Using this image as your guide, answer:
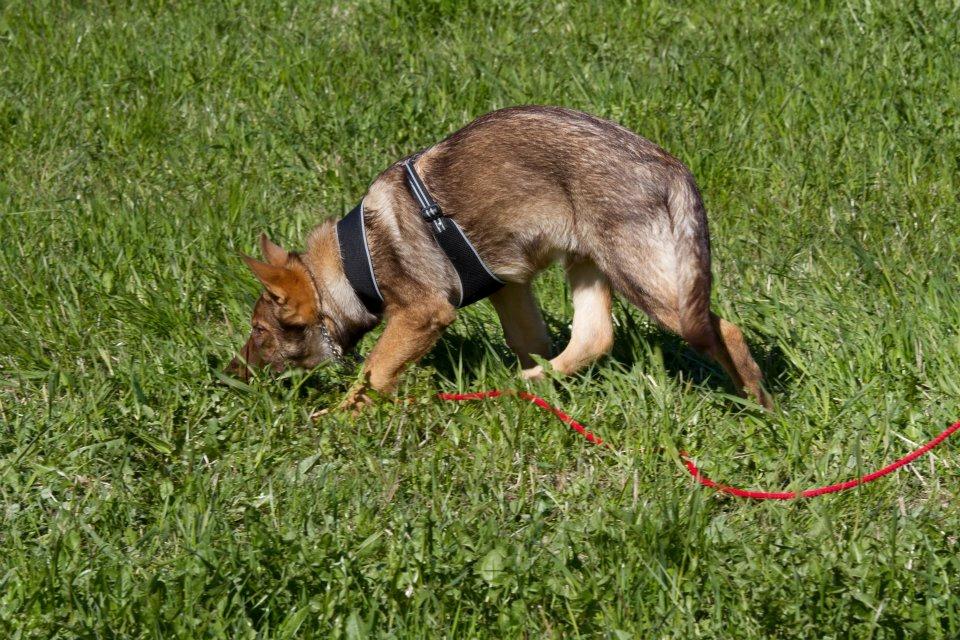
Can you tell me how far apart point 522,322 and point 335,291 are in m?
0.83

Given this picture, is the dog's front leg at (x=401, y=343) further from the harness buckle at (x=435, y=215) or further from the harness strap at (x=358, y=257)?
the harness buckle at (x=435, y=215)

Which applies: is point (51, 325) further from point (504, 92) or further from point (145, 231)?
point (504, 92)

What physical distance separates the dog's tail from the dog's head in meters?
1.47

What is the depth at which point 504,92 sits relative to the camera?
6.33 metres

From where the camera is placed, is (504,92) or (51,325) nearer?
(51,325)

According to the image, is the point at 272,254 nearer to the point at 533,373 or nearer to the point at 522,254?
the point at 522,254

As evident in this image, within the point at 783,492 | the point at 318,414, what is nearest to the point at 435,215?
the point at 318,414

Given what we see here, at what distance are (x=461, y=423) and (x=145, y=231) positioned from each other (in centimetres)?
211

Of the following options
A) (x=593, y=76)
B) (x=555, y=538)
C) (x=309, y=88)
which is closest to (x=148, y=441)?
(x=555, y=538)

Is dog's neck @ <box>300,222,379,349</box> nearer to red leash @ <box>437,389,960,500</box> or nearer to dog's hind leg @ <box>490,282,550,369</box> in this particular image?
dog's hind leg @ <box>490,282,550,369</box>

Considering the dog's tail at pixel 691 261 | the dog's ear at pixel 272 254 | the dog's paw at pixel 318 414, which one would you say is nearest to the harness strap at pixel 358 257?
the dog's ear at pixel 272 254

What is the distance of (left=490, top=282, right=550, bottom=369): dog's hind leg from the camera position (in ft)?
15.5

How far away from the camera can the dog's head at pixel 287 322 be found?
4.48 metres

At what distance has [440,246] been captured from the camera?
171 inches
